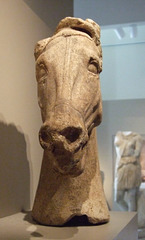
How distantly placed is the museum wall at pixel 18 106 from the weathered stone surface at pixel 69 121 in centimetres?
29

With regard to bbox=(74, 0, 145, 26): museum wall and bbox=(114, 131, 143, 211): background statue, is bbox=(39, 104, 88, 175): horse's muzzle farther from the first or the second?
bbox=(114, 131, 143, 211): background statue

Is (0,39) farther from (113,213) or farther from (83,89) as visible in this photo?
(113,213)

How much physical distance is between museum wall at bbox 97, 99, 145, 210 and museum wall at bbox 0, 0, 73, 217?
2.87 metres

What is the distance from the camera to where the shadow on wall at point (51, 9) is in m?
2.28

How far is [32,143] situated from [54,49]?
753mm

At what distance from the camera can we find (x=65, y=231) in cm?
145

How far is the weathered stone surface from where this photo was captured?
1.27m

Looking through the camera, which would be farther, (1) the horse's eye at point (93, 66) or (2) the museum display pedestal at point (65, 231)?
(1) the horse's eye at point (93, 66)

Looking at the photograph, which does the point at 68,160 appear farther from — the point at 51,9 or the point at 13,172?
the point at 51,9

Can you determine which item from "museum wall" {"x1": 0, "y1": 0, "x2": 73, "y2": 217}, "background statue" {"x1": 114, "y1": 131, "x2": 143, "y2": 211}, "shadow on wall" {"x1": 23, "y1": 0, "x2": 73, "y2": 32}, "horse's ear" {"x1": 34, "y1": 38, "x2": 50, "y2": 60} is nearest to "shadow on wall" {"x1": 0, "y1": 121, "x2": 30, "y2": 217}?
"museum wall" {"x1": 0, "y1": 0, "x2": 73, "y2": 217}

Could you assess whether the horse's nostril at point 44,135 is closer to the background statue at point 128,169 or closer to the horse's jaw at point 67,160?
the horse's jaw at point 67,160

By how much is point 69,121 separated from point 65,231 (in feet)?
1.45

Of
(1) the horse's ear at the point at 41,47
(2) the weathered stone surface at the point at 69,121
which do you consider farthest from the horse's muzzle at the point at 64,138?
(1) the horse's ear at the point at 41,47

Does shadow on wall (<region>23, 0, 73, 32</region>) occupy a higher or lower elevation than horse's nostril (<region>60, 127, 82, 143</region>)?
higher
